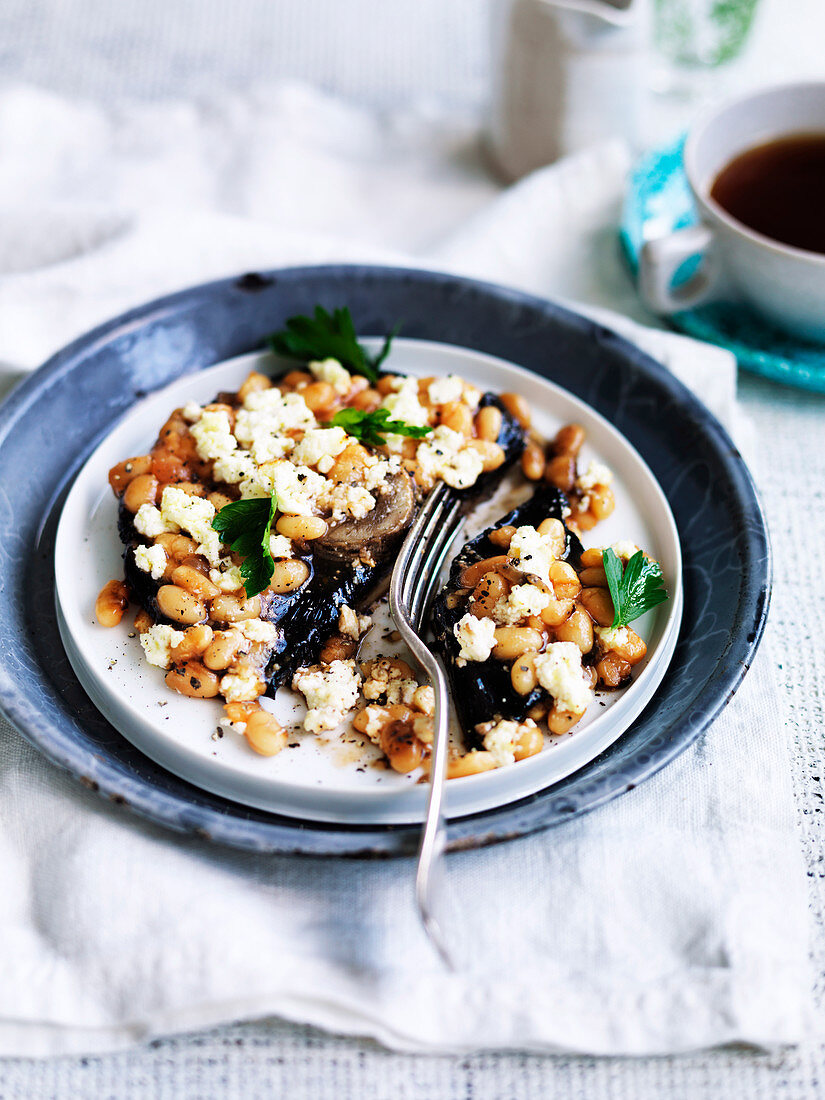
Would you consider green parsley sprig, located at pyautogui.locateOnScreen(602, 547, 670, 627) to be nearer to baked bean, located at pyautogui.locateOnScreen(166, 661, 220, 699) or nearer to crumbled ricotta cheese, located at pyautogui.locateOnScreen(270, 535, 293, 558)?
crumbled ricotta cheese, located at pyautogui.locateOnScreen(270, 535, 293, 558)

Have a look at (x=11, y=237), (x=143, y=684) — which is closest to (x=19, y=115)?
(x=11, y=237)

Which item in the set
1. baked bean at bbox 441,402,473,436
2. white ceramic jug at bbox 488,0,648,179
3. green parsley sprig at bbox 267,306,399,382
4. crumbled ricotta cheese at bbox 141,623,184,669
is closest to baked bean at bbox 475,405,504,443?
baked bean at bbox 441,402,473,436

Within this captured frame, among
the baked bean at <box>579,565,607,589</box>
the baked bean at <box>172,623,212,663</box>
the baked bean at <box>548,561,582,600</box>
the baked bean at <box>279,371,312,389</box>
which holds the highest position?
the baked bean at <box>279,371,312,389</box>

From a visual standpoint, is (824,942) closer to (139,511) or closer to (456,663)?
(456,663)

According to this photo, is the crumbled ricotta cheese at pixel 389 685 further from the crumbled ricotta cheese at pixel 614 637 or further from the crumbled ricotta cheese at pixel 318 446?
the crumbled ricotta cheese at pixel 318 446

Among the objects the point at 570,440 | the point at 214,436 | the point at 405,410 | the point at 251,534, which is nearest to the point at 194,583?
the point at 251,534

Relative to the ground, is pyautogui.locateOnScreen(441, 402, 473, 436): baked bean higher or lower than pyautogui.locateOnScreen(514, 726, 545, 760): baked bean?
higher

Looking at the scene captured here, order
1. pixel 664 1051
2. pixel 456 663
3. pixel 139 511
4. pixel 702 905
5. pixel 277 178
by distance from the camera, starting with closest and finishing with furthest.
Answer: pixel 664 1051 → pixel 702 905 → pixel 456 663 → pixel 139 511 → pixel 277 178
